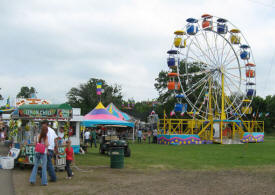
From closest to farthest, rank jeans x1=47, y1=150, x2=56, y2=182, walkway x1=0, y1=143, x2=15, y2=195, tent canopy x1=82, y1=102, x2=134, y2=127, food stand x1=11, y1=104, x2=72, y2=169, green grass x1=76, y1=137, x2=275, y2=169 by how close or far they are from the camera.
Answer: walkway x1=0, y1=143, x2=15, y2=195, jeans x1=47, y1=150, x2=56, y2=182, food stand x1=11, y1=104, x2=72, y2=169, green grass x1=76, y1=137, x2=275, y2=169, tent canopy x1=82, y1=102, x2=134, y2=127

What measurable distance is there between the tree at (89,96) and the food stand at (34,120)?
4415cm

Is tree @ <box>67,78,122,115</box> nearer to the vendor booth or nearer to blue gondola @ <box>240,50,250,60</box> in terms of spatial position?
blue gondola @ <box>240,50,250,60</box>

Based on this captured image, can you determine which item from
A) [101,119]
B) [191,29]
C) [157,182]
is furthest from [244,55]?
[157,182]

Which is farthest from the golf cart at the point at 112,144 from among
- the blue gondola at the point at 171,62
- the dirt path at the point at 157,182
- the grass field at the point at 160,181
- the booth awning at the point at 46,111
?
the blue gondola at the point at 171,62

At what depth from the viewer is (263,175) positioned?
1109cm

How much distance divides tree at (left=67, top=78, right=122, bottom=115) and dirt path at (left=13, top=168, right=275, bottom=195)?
47.4 meters

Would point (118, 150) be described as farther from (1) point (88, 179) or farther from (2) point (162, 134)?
(2) point (162, 134)

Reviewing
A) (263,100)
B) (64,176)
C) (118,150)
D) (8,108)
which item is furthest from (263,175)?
(263,100)

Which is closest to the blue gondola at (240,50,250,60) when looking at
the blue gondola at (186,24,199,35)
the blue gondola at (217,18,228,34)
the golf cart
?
the blue gondola at (217,18,228,34)

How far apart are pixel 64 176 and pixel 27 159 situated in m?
1.95

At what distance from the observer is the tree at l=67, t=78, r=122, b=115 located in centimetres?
5944

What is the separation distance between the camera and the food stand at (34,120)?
11.7 metres

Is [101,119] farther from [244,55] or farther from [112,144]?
[244,55]

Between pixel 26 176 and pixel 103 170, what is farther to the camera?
pixel 103 170
